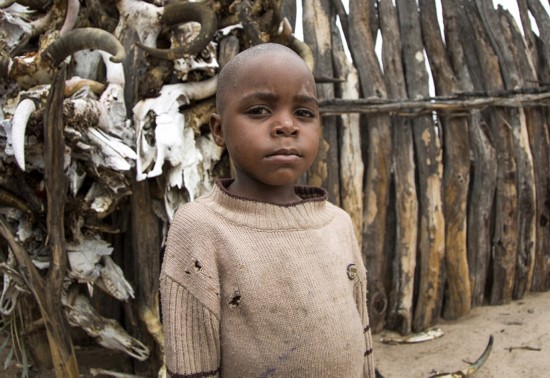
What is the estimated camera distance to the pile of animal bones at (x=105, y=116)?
2607 mm

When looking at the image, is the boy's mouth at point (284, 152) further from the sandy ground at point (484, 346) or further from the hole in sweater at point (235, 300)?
the sandy ground at point (484, 346)

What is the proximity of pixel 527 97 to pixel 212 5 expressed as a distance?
2574 mm

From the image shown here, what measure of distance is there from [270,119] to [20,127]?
1557mm

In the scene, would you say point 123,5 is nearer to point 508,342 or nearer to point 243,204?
point 243,204

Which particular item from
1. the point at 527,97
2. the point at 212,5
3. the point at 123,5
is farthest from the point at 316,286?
the point at 527,97

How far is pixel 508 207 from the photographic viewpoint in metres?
4.05

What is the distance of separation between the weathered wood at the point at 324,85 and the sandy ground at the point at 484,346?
1157 millimetres

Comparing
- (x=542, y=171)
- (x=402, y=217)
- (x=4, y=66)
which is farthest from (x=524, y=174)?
(x=4, y=66)

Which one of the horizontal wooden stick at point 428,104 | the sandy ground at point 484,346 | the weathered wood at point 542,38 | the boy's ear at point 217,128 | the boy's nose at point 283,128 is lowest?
the sandy ground at point 484,346

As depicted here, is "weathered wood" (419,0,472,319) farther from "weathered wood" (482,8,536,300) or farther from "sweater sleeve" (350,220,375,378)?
"sweater sleeve" (350,220,375,378)

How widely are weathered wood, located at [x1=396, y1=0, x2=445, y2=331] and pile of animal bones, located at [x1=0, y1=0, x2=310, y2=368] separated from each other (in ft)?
4.09

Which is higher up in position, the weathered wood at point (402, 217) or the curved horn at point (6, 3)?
the curved horn at point (6, 3)

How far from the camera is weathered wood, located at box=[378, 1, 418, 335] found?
375cm

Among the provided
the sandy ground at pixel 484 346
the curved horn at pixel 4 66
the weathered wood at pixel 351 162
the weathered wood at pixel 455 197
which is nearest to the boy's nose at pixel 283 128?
the curved horn at pixel 4 66
